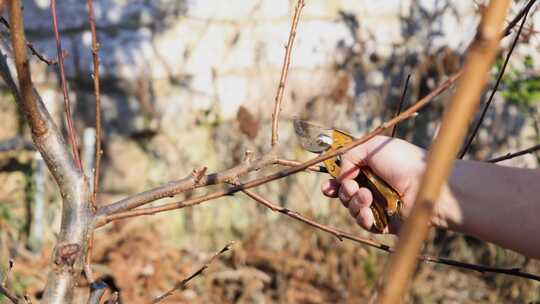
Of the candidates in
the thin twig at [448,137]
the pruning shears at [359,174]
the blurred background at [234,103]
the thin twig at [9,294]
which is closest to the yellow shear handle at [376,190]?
the pruning shears at [359,174]

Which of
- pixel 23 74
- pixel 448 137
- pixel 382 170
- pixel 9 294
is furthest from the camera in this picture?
pixel 382 170

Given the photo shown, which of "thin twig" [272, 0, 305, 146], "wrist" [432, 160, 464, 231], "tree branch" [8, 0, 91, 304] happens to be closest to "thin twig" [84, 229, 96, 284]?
"tree branch" [8, 0, 91, 304]

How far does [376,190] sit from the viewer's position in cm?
161

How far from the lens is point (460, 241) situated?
3947mm

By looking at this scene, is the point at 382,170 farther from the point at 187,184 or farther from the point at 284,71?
the point at 187,184

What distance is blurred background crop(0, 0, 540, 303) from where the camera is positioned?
3.89m

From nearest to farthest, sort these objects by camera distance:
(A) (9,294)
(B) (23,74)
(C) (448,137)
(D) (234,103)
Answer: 1. (C) (448,137)
2. (B) (23,74)
3. (A) (9,294)
4. (D) (234,103)

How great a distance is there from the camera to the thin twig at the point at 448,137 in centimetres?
55

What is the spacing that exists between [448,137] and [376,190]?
106 centimetres

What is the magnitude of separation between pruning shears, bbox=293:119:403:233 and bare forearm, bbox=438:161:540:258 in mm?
137

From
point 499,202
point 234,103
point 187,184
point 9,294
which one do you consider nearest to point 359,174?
point 499,202

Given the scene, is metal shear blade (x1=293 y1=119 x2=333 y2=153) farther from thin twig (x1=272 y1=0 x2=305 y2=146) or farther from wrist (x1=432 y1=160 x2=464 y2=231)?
wrist (x1=432 y1=160 x2=464 y2=231)

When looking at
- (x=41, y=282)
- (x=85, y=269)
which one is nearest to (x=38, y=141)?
(x=85, y=269)

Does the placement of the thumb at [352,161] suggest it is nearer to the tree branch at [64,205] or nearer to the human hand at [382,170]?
the human hand at [382,170]
